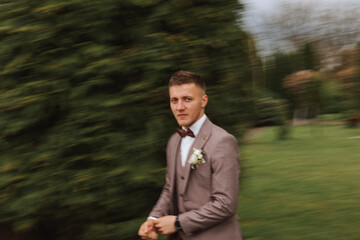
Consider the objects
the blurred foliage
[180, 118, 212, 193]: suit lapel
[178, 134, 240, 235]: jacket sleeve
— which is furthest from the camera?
the blurred foliage

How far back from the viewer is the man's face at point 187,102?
250cm

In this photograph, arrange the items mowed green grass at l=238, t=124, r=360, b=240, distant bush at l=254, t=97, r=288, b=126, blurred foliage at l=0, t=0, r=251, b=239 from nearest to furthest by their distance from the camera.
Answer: blurred foliage at l=0, t=0, r=251, b=239, mowed green grass at l=238, t=124, r=360, b=240, distant bush at l=254, t=97, r=288, b=126

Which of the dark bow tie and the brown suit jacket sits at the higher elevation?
the dark bow tie

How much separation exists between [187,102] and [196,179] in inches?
18.1

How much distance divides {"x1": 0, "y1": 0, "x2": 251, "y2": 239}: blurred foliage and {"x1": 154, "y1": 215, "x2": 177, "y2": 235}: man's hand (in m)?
0.96

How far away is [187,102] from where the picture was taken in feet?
8.23

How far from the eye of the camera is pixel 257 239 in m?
5.30

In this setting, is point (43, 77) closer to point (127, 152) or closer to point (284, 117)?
point (127, 152)

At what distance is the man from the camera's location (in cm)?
234

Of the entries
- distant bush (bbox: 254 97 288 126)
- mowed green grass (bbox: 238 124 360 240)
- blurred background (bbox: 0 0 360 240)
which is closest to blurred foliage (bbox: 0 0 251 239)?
blurred background (bbox: 0 0 360 240)

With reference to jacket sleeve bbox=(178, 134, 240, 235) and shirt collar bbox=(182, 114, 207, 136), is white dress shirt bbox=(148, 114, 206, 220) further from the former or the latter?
jacket sleeve bbox=(178, 134, 240, 235)

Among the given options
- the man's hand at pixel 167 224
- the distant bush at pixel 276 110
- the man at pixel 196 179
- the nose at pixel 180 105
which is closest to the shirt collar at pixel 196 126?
the man at pixel 196 179

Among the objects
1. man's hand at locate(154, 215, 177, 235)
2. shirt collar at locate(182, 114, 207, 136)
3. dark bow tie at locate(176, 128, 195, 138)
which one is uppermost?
shirt collar at locate(182, 114, 207, 136)

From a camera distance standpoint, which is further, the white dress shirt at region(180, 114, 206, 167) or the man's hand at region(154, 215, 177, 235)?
the white dress shirt at region(180, 114, 206, 167)
